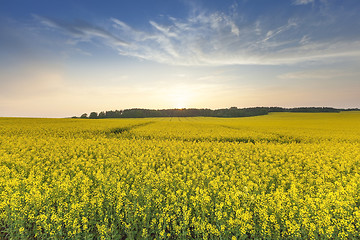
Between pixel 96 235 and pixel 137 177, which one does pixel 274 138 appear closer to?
pixel 137 177

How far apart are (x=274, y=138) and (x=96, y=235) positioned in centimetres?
2373

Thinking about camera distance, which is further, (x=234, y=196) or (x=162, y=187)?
(x=162, y=187)

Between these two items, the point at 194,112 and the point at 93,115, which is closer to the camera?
the point at 93,115

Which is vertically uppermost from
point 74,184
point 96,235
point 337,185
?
point 74,184

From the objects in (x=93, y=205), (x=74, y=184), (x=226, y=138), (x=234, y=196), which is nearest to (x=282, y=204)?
(x=234, y=196)

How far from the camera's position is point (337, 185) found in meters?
7.66

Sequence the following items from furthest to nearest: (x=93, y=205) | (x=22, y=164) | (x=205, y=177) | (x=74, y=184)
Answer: (x=22, y=164) → (x=205, y=177) → (x=74, y=184) → (x=93, y=205)

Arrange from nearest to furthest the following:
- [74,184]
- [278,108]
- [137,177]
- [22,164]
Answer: [74,184], [137,177], [22,164], [278,108]

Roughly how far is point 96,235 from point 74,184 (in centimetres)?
208

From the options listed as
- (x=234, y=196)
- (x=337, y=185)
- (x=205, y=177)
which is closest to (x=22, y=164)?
(x=205, y=177)

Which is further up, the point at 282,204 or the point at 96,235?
the point at 282,204

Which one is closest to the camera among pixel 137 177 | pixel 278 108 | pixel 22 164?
pixel 137 177

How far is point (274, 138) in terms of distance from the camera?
2388 cm

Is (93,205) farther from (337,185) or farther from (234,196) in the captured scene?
(337,185)
